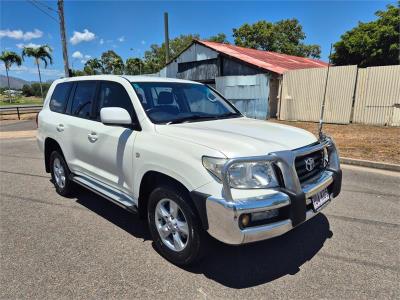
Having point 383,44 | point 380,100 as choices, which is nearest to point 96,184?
point 380,100

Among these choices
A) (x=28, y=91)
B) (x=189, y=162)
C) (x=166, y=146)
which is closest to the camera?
(x=189, y=162)

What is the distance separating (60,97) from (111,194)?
2.30 meters

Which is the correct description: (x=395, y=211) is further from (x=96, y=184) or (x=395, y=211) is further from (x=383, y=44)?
(x=383, y=44)

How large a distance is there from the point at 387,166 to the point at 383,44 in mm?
19223

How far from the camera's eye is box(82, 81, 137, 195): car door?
364cm

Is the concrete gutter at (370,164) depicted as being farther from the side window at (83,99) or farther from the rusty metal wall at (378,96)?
the rusty metal wall at (378,96)

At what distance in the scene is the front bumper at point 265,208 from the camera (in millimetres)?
2598

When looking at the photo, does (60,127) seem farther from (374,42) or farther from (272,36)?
(272,36)

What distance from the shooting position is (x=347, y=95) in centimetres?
1398

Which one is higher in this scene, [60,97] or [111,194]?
[60,97]

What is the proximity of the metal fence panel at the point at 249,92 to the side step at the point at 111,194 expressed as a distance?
13938mm

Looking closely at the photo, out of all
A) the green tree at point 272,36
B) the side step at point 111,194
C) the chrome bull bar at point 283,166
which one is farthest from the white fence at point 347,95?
the green tree at point 272,36

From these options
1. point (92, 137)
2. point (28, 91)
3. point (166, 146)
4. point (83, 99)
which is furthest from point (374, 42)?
point (28, 91)

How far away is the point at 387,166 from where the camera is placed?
7.10m
